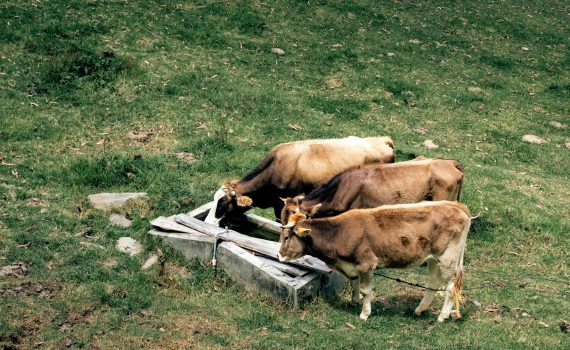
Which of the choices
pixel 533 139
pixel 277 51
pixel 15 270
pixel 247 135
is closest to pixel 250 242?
pixel 15 270

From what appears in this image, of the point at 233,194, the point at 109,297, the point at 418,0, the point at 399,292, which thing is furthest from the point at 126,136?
the point at 418,0

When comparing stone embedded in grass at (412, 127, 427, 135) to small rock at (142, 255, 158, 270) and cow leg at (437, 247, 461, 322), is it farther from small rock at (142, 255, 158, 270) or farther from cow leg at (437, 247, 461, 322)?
small rock at (142, 255, 158, 270)

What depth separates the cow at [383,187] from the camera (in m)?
11.6

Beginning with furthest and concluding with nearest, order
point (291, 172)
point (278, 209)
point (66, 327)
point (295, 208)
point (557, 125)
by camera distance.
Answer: point (557, 125)
point (278, 209)
point (291, 172)
point (295, 208)
point (66, 327)

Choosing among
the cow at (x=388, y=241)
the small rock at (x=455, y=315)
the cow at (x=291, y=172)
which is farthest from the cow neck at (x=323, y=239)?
the cow at (x=291, y=172)

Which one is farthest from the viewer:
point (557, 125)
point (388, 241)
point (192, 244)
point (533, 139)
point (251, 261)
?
point (557, 125)

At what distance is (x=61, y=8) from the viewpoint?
20.4 m

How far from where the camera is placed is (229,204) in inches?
477

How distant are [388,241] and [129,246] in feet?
14.2

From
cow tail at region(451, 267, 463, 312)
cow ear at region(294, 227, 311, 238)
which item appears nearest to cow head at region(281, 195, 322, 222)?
cow ear at region(294, 227, 311, 238)

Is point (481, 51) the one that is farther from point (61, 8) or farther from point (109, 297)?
point (109, 297)

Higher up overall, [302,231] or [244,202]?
[302,231]

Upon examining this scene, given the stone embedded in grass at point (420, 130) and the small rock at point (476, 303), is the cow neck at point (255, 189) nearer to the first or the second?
the small rock at point (476, 303)

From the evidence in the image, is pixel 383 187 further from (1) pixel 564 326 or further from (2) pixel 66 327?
(2) pixel 66 327
